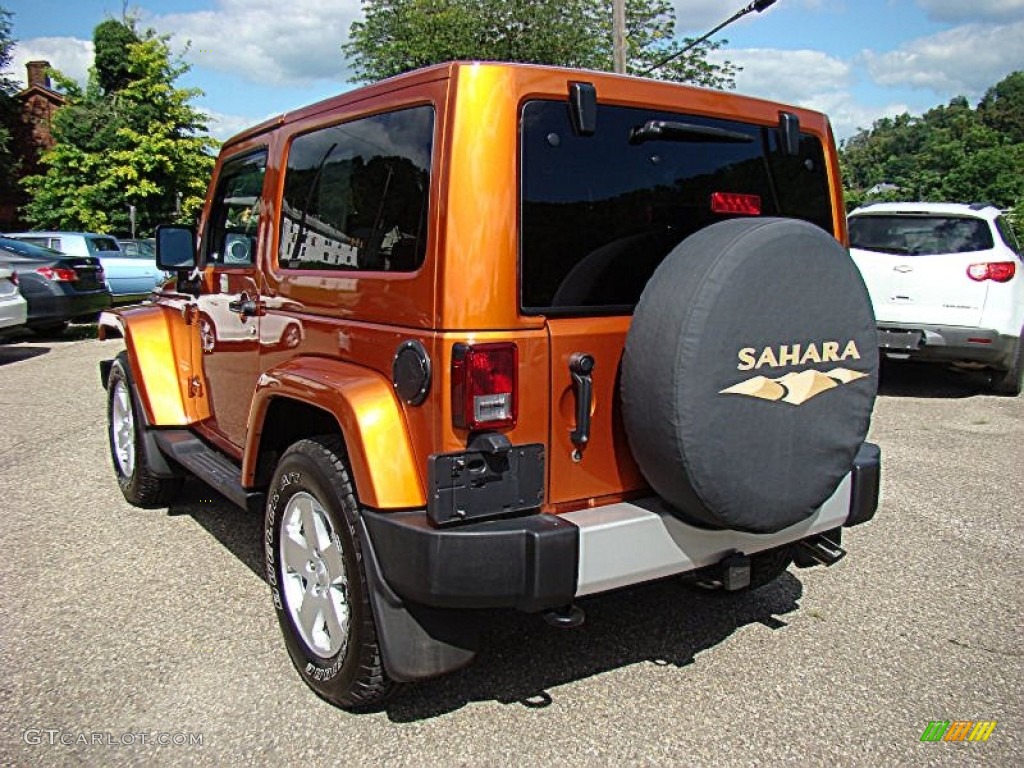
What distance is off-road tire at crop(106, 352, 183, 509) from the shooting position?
4.57 metres

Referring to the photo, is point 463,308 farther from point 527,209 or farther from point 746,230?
point 746,230

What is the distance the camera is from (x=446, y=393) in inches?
91.0

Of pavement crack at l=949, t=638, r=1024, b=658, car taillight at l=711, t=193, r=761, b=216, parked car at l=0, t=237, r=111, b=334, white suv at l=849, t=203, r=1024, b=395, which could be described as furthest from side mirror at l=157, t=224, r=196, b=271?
parked car at l=0, t=237, r=111, b=334

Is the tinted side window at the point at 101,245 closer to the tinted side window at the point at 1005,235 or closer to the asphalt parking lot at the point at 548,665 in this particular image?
the asphalt parking lot at the point at 548,665

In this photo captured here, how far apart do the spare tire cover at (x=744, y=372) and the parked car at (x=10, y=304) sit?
1012cm

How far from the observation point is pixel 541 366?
8.02ft

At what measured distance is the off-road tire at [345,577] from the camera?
2535 millimetres

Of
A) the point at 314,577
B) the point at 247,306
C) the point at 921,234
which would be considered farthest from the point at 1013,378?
the point at 314,577

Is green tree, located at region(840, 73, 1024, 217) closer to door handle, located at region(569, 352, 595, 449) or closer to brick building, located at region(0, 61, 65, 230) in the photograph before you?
door handle, located at region(569, 352, 595, 449)

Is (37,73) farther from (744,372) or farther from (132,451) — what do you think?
(744,372)

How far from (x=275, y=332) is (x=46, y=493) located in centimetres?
285

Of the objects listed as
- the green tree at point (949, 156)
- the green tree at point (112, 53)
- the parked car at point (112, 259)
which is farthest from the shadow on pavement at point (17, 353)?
the green tree at point (949, 156)

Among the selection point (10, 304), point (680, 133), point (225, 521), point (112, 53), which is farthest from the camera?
point (112, 53)

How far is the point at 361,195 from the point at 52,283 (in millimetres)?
10582
